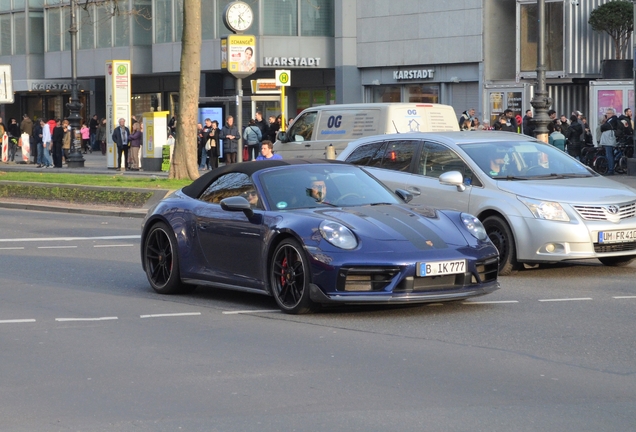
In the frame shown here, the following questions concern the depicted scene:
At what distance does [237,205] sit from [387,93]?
3979 cm

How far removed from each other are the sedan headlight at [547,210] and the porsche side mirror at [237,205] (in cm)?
338

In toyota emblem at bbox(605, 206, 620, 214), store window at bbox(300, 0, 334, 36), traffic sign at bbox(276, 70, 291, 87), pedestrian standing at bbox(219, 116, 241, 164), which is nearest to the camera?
toyota emblem at bbox(605, 206, 620, 214)

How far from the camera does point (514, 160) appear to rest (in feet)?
→ 43.1

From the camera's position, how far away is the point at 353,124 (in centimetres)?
2466

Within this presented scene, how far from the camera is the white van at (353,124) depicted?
2391 centimetres

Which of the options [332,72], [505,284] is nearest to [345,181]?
[505,284]

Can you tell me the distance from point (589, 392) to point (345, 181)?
452 centimetres

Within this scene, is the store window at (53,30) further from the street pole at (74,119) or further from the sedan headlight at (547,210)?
the sedan headlight at (547,210)

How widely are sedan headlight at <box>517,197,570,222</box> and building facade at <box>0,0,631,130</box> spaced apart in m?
26.9

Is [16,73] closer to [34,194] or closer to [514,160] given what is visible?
[34,194]

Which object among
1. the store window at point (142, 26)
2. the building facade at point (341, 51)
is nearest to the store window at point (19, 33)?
the building facade at point (341, 51)

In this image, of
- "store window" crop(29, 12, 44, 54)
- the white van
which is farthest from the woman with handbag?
"store window" crop(29, 12, 44, 54)

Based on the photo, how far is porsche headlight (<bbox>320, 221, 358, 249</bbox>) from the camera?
31.2 feet

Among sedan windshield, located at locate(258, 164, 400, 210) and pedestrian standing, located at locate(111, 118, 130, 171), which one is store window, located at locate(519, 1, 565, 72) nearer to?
pedestrian standing, located at locate(111, 118, 130, 171)
